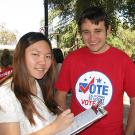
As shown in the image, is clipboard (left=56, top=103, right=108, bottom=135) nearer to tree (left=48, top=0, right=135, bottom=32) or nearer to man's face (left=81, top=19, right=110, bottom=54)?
man's face (left=81, top=19, right=110, bottom=54)

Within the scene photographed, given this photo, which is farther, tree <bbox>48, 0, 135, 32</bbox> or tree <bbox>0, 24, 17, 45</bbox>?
tree <bbox>0, 24, 17, 45</bbox>

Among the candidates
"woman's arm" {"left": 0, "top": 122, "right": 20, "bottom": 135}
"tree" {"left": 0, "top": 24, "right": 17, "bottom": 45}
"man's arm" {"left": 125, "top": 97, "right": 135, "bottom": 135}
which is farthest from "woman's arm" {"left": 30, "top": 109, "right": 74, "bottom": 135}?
"tree" {"left": 0, "top": 24, "right": 17, "bottom": 45}

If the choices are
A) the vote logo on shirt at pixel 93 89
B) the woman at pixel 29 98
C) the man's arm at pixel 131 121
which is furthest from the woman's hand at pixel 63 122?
the man's arm at pixel 131 121

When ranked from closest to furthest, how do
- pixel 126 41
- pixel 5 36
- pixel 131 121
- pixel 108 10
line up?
1. pixel 131 121
2. pixel 108 10
3. pixel 126 41
4. pixel 5 36

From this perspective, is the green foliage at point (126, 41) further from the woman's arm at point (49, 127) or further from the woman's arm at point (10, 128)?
the woman's arm at point (10, 128)

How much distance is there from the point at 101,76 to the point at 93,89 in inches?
5.0

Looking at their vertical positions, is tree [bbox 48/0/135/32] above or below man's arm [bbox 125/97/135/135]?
above

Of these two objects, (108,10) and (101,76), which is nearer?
(101,76)

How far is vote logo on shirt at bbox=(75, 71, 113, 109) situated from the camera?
3.13 meters

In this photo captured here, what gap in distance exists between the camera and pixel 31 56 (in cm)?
240

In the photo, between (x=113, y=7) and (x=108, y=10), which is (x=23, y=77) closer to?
(x=108, y=10)

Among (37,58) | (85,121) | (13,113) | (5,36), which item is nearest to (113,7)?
(37,58)

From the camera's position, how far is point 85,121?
2309 millimetres

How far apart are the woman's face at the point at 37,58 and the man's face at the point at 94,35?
→ 2.40 ft
